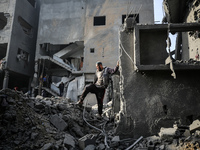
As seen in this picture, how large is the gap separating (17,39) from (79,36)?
6.72m

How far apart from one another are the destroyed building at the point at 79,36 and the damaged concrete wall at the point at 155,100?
37.0 ft

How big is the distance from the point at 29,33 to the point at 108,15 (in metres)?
10.0

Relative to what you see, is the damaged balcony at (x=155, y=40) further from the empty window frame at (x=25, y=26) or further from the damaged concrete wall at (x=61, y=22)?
the empty window frame at (x=25, y=26)

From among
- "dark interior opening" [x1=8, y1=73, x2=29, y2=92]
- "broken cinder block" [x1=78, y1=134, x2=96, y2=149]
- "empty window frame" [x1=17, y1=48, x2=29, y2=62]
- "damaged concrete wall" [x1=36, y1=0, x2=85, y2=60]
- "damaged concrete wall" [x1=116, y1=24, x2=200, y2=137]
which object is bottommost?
"broken cinder block" [x1=78, y1=134, x2=96, y2=149]

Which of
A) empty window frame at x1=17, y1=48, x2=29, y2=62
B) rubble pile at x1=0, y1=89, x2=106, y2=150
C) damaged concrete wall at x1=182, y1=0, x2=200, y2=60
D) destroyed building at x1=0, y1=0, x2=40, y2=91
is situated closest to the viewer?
rubble pile at x1=0, y1=89, x2=106, y2=150

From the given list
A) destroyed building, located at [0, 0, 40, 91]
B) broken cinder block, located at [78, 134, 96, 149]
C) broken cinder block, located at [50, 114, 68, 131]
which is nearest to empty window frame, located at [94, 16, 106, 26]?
destroyed building, located at [0, 0, 40, 91]

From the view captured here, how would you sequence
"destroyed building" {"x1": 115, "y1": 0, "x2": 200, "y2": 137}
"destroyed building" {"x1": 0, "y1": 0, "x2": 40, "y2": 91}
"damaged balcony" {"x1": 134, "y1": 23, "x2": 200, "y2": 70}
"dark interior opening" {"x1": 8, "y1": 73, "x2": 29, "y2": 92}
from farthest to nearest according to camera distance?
"dark interior opening" {"x1": 8, "y1": 73, "x2": 29, "y2": 92}, "destroyed building" {"x1": 0, "y1": 0, "x2": 40, "y2": 91}, "damaged balcony" {"x1": 134, "y1": 23, "x2": 200, "y2": 70}, "destroyed building" {"x1": 115, "y1": 0, "x2": 200, "y2": 137}

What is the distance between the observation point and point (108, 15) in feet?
56.1

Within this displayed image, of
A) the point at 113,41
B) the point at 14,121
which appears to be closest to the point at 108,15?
the point at 113,41

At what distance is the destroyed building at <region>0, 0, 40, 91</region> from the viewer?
17188 millimetres

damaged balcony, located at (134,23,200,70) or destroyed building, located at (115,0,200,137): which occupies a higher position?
damaged balcony, located at (134,23,200,70)

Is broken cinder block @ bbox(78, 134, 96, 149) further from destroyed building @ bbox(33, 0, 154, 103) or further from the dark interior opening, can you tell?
the dark interior opening

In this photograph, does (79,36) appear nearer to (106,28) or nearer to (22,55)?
(106,28)

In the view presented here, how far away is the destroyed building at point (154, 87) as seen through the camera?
385cm
